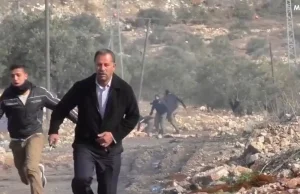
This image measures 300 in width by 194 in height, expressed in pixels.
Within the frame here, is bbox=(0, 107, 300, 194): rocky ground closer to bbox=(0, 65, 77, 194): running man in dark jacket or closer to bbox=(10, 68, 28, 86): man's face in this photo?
bbox=(0, 65, 77, 194): running man in dark jacket

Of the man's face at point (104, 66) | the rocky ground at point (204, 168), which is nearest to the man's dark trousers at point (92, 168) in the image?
the man's face at point (104, 66)

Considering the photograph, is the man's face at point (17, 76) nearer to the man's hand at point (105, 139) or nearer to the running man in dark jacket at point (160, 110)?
the man's hand at point (105, 139)

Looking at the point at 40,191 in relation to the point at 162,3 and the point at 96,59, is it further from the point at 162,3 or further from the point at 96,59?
the point at 162,3

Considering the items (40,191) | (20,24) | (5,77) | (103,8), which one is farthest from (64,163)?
(103,8)

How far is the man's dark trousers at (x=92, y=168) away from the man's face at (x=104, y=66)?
61cm

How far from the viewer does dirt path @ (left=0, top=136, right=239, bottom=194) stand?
45.5ft

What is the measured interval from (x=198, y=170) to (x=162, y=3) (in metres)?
78.6

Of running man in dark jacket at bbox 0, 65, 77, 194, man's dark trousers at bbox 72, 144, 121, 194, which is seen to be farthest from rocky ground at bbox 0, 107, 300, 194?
man's dark trousers at bbox 72, 144, 121, 194

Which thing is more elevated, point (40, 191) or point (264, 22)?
point (40, 191)

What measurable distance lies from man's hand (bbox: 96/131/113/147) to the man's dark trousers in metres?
0.16

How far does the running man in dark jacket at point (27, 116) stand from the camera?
1005 cm

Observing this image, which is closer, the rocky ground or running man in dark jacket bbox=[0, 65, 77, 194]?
running man in dark jacket bbox=[0, 65, 77, 194]

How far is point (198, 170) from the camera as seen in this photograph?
46.9 ft

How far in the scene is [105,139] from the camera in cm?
744
